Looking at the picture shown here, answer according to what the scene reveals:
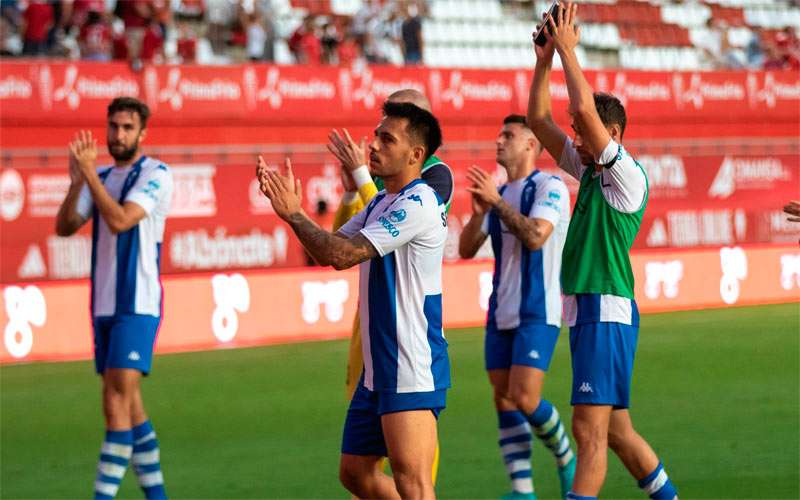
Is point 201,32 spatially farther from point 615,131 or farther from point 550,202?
point 615,131

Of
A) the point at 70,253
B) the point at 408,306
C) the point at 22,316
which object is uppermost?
the point at 408,306

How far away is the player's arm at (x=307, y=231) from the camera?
5.86 meters

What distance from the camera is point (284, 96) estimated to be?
24016mm

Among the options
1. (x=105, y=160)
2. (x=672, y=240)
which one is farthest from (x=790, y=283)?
(x=105, y=160)

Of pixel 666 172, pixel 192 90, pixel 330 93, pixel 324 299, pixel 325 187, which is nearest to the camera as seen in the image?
pixel 324 299

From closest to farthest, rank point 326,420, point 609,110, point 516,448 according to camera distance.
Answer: point 609,110 → point 516,448 → point 326,420

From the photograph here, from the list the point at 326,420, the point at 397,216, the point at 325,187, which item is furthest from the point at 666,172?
the point at 397,216

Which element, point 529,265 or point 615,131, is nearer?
point 615,131

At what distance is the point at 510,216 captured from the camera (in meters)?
8.41

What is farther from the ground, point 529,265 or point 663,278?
point 529,265

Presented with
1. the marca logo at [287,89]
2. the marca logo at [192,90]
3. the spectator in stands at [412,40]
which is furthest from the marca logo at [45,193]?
the spectator in stands at [412,40]

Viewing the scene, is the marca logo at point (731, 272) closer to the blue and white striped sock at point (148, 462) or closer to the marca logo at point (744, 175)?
the marca logo at point (744, 175)

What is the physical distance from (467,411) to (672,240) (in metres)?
15.4

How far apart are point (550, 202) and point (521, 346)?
0.90 metres
